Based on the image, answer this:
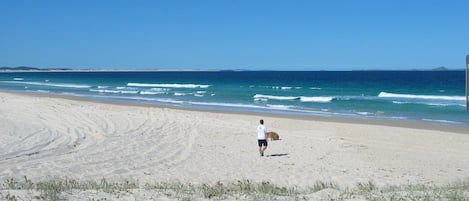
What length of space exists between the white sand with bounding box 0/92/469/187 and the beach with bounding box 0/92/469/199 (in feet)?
0.07

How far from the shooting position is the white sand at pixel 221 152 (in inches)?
445

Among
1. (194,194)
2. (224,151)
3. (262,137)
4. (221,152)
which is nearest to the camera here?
(194,194)

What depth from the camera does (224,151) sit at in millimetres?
14797

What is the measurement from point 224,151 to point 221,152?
22cm

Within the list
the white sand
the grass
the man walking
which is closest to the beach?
the white sand

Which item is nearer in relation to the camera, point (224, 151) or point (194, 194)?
point (194, 194)

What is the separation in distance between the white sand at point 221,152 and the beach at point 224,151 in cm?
2

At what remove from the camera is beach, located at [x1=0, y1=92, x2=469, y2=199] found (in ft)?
36.9

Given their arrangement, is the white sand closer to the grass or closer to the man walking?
the man walking

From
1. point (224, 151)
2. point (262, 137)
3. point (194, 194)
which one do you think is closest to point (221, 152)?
point (224, 151)

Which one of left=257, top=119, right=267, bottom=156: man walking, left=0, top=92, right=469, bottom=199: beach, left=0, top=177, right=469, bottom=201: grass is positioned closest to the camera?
left=0, top=177, right=469, bottom=201: grass

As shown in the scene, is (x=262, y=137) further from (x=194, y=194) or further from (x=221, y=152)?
(x=194, y=194)

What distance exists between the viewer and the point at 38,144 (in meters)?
15.0

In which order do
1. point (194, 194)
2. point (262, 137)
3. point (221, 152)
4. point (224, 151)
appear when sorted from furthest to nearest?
1. point (224, 151)
2. point (221, 152)
3. point (262, 137)
4. point (194, 194)
